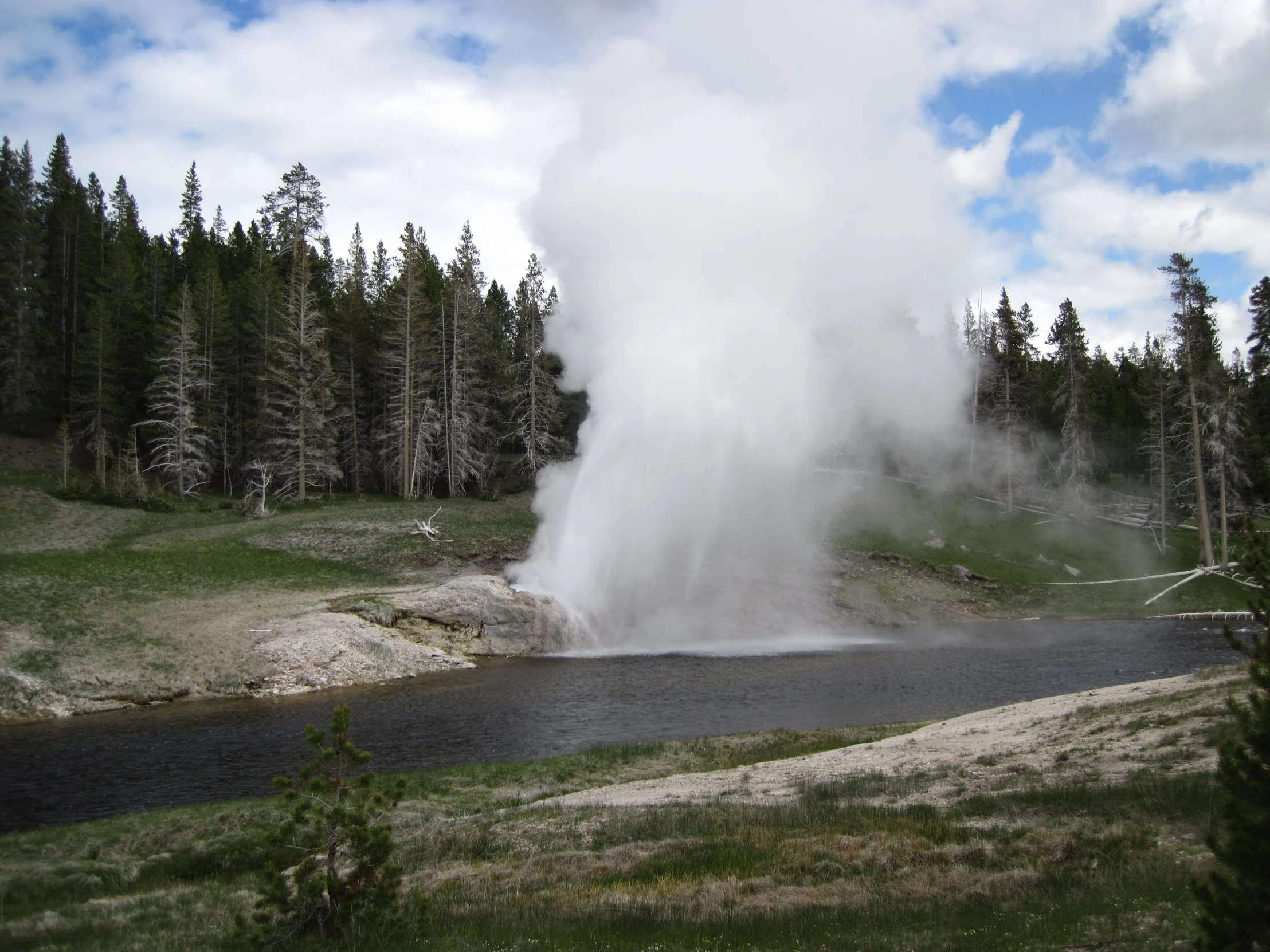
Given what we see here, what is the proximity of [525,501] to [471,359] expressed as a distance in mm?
14952

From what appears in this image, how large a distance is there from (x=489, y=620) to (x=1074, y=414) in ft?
187

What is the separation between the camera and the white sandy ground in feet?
51.9

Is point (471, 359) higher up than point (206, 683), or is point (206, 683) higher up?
point (471, 359)

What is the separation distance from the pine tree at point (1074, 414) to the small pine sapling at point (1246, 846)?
6996cm

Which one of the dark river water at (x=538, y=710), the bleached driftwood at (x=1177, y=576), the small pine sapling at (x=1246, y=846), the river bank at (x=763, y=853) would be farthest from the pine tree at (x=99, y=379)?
the bleached driftwood at (x=1177, y=576)

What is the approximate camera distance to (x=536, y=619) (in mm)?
40031

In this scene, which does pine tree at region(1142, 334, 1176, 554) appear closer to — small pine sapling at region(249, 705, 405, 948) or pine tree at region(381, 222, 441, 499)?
pine tree at region(381, 222, 441, 499)

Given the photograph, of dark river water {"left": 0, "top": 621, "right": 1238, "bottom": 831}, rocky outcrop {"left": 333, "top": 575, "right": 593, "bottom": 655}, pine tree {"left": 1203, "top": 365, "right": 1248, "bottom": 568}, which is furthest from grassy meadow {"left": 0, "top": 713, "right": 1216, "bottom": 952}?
pine tree {"left": 1203, "top": 365, "right": 1248, "bottom": 568}

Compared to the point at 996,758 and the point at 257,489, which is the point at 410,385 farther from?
the point at 996,758

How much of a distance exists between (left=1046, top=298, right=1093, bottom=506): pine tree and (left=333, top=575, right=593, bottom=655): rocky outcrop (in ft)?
166

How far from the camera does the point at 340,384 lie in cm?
6988

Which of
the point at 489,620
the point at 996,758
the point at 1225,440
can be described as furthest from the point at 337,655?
the point at 1225,440

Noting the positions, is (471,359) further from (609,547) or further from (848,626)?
(848,626)

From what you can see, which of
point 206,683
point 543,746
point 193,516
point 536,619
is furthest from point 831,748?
point 193,516
